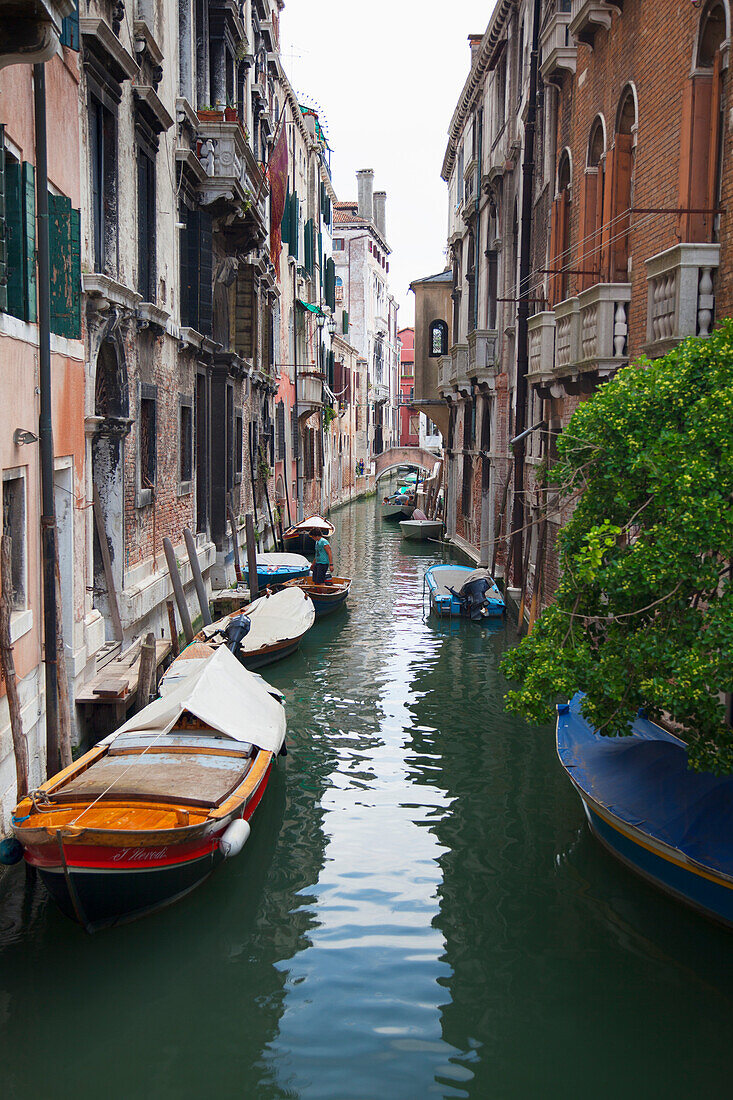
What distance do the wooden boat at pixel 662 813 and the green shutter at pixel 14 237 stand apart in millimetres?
4351

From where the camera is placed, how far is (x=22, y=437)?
21.2ft

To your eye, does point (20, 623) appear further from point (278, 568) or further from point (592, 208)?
point (278, 568)

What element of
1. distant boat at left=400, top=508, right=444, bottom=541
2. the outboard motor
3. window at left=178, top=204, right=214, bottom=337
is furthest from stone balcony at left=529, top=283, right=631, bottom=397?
distant boat at left=400, top=508, right=444, bottom=541

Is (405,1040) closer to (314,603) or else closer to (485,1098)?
(485,1098)

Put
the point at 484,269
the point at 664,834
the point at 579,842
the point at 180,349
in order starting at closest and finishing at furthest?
the point at 664,834 → the point at 579,842 → the point at 180,349 → the point at 484,269

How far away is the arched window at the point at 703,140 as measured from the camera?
7.32 metres

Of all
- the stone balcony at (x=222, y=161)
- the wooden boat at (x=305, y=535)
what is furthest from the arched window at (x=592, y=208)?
the wooden boat at (x=305, y=535)

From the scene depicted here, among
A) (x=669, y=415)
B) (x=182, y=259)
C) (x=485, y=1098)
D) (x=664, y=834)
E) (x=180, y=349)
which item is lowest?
(x=485, y=1098)

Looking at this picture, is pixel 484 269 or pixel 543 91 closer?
pixel 543 91

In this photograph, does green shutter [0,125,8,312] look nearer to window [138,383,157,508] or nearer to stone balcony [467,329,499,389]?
window [138,383,157,508]

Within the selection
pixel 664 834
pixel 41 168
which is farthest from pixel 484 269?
pixel 664 834

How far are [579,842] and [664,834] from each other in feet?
5.31

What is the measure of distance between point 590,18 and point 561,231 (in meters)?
3.14

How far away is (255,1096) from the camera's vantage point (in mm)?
4621
